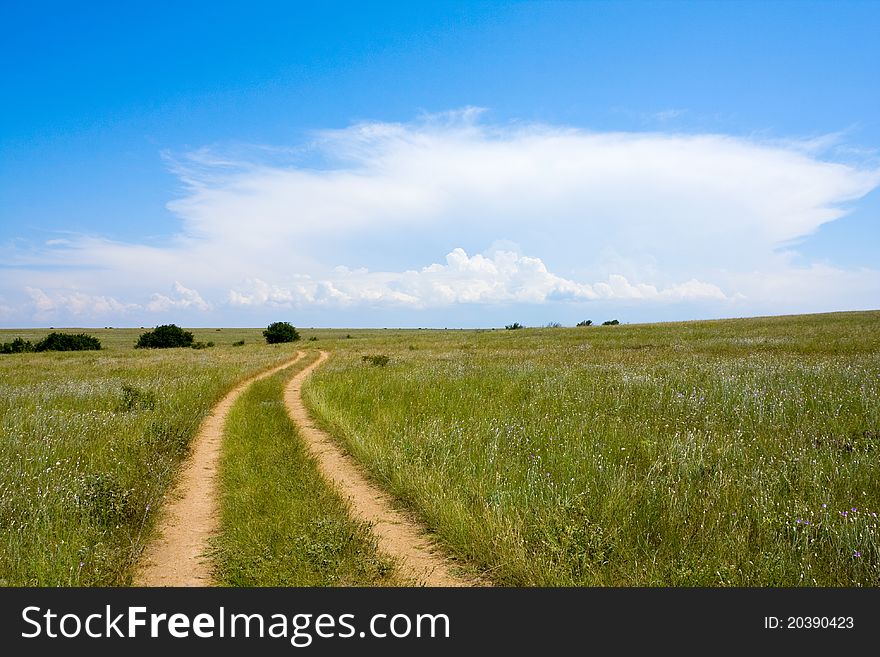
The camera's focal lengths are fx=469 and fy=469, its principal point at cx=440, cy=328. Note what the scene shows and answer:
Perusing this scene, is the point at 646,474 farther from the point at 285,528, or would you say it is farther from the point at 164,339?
the point at 164,339

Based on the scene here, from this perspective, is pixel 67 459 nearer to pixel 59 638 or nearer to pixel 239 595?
pixel 59 638

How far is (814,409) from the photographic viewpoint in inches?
387

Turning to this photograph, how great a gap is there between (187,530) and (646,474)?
6375 millimetres

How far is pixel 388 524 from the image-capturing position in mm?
6098

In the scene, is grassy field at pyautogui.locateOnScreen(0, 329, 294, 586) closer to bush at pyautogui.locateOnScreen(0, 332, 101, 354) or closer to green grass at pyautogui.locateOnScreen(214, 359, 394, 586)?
green grass at pyautogui.locateOnScreen(214, 359, 394, 586)

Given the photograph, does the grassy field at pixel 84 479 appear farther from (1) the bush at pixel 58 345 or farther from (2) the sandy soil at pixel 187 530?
(1) the bush at pixel 58 345

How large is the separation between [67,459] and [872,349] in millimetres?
30482

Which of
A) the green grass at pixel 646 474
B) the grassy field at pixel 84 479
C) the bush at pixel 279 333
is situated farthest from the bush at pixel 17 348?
the green grass at pixel 646 474

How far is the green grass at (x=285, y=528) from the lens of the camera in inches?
183

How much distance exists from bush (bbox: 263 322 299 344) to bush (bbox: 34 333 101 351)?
2300 centimetres

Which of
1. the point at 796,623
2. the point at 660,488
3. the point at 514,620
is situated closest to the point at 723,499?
the point at 660,488

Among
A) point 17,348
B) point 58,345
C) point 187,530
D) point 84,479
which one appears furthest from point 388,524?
point 17,348

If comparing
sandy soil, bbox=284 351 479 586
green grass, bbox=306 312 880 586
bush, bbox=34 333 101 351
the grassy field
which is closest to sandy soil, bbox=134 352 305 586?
the grassy field

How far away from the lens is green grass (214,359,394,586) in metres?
4.64
